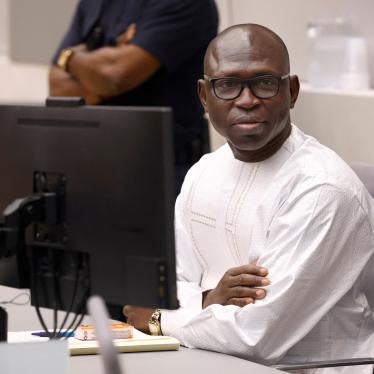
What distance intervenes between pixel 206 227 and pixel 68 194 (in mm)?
955

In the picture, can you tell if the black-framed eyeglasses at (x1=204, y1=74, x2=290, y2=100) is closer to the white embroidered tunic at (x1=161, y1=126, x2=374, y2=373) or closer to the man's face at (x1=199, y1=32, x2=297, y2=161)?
the man's face at (x1=199, y1=32, x2=297, y2=161)

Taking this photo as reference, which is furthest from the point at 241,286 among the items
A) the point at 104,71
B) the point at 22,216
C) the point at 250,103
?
the point at 104,71

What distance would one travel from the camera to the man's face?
127 inches

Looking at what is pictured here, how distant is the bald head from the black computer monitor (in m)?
0.86

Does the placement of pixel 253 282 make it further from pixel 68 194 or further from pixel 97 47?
pixel 97 47

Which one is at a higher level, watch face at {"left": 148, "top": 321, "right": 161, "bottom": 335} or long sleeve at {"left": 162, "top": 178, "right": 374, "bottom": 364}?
long sleeve at {"left": 162, "top": 178, "right": 374, "bottom": 364}

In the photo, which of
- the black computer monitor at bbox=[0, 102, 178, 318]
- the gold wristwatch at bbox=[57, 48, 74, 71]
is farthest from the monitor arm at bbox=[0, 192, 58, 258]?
the gold wristwatch at bbox=[57, 48, 74, 71]

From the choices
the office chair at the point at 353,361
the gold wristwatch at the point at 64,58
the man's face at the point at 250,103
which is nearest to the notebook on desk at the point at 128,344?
the office chair at the point at 353,361

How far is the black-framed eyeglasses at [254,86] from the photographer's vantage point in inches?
128

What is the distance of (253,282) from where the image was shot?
123 inches

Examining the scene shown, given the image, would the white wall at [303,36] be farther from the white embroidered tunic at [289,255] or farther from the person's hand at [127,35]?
the white embroidered tunic at [289,255]

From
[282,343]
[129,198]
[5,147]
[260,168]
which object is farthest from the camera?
[260,168]

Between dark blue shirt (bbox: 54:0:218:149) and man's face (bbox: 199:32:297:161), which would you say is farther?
dark blue shirt (bbox: 54:0:218:149)

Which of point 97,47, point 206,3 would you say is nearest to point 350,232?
point 206,3
